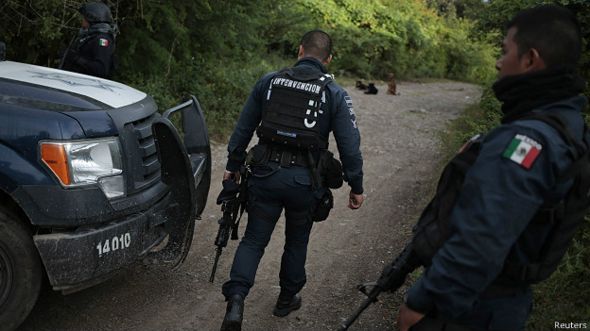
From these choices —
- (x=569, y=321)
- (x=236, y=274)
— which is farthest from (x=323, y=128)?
(x=569, y=321)

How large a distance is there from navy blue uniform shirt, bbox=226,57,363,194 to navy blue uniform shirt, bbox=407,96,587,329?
A: 1787 mm

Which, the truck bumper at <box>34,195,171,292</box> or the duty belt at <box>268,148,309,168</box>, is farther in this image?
the duty belt at <box>268,148,309,168</box>

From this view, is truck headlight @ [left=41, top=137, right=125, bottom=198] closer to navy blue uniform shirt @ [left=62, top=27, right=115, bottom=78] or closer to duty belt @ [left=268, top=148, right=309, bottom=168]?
duty belt @ [left=268, top=148, right=309, bottom=168]

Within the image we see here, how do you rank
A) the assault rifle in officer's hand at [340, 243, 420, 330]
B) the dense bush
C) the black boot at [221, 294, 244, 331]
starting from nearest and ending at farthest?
the assault rifle in officer's hand at [340, 243, 420, 330] → the black boot at [221, 294, 244, 331] → the dense bush

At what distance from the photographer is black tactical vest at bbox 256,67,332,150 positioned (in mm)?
3758

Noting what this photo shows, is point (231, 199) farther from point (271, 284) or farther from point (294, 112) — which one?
point (271, 284)

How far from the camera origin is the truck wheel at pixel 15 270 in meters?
3.32

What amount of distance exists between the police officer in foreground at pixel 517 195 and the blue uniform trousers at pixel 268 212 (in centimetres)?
163

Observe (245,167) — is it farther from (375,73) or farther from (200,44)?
(375,73)

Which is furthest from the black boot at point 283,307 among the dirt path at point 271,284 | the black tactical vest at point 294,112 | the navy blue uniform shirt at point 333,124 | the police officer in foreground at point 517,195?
the police officer in foreground at point 517,195

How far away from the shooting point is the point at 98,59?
6.50m

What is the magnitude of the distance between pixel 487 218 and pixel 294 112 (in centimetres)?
195

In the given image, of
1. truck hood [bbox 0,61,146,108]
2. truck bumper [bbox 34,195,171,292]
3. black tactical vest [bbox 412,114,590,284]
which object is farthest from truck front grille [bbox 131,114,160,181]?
black tactical vest [bbox 412,114,590,284]

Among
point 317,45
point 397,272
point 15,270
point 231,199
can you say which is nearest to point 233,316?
point 231,199
